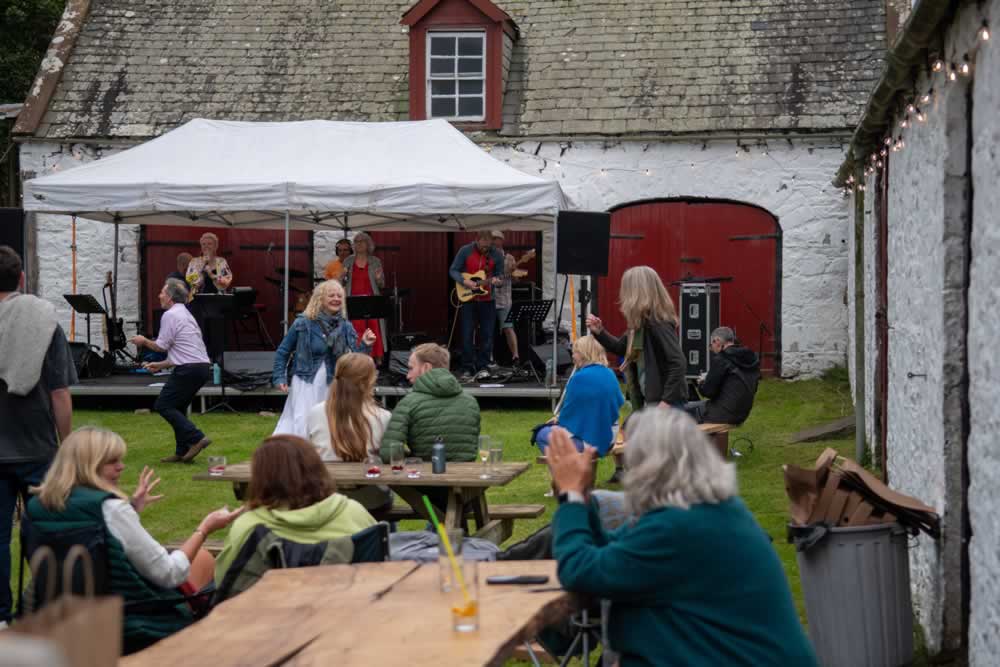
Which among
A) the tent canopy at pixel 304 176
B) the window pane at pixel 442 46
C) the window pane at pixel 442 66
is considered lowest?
the tent canopy at pixel 304 176

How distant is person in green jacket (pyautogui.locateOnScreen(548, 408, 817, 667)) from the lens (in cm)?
362

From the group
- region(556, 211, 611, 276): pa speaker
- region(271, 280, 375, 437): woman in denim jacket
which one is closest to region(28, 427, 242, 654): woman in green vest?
region(271, 280, 375, 437): woman in denim jacket

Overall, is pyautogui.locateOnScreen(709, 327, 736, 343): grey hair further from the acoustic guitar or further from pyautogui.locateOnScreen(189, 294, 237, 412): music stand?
pyautogui.locateOnScreen(189, 294, 237, 412): music stand

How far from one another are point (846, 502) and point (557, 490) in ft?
4.23

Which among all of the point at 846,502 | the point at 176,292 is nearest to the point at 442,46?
the point at 176,292

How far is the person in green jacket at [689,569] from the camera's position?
11.9ft

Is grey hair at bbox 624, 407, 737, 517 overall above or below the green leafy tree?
below

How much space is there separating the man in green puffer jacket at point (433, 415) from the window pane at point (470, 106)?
10.9 meters

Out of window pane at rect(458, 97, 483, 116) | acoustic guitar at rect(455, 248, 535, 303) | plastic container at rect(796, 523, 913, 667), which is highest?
window pane at rect(458, 97, 483, 116)

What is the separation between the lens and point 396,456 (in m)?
7.34

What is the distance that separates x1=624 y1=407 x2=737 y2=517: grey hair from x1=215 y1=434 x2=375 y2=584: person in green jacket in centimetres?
166

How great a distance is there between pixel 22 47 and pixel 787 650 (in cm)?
2418

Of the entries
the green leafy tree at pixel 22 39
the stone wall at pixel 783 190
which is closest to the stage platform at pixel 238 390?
the stone wall at pixel 783 190

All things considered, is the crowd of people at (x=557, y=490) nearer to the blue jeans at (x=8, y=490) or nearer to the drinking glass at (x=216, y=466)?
the blue jeans at (x=8, y=490)
